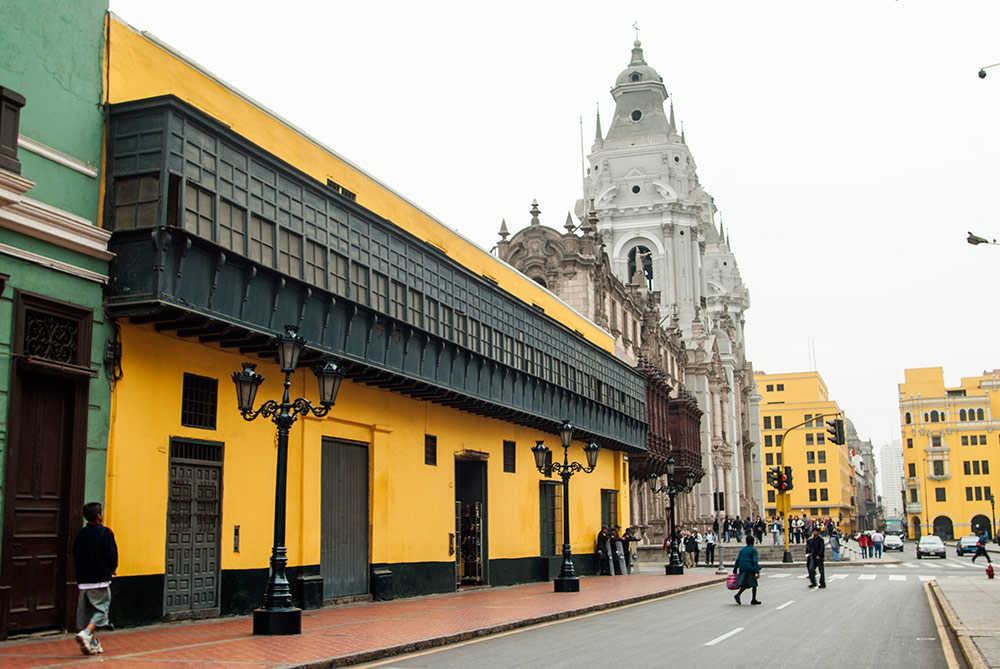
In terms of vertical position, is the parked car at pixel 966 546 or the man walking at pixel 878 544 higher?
the man walking at pixel 878 544

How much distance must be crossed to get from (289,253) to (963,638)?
12362mm

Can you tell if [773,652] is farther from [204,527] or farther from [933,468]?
[933,468]

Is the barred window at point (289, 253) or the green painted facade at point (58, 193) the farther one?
the barred window at point (289, 253)

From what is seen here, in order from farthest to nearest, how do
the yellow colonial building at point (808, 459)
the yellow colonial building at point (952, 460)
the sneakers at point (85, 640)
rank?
1. the yellow colonial building at point (808, 459)
2. the yellow colonial building at point (952, 460)
3. the sneakers at point (85, 640)

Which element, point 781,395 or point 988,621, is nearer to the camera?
point 988,621

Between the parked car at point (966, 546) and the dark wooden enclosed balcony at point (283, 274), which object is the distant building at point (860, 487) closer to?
the parked car at point (966, 546)

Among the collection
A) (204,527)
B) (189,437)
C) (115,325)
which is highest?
(115,325)

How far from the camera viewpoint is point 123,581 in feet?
49.0

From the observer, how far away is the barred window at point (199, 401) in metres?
16.7

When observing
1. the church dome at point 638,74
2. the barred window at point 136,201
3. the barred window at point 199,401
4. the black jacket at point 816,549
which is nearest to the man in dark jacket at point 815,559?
the black jacket at point 816,549

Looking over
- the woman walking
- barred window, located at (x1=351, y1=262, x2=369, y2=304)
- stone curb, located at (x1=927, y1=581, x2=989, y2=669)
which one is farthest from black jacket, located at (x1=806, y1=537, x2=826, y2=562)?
barred window, located at (x1=351, y1=262, x2=369, y2=304)

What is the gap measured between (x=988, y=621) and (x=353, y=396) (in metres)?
12.6

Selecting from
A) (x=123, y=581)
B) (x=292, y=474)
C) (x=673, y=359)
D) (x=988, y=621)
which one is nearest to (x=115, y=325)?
(x=123, y=581)

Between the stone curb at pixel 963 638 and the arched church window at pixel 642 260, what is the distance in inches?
2476
